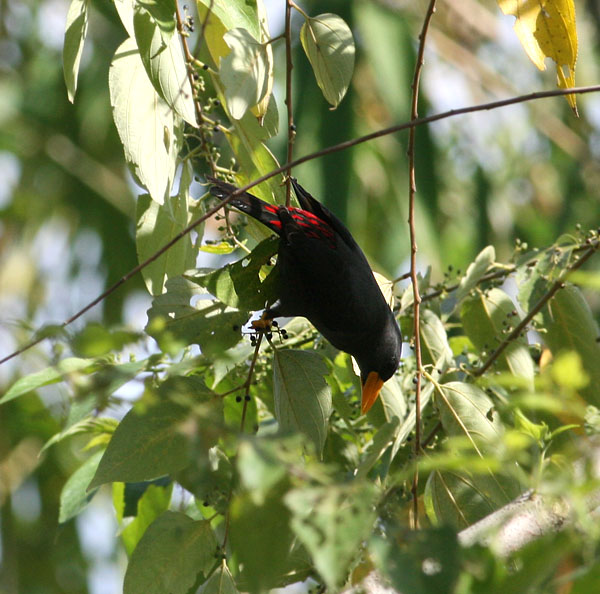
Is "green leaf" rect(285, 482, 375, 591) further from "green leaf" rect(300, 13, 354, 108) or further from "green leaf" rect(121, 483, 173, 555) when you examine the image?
"green leaf" rect(121, 483, 173, 555)

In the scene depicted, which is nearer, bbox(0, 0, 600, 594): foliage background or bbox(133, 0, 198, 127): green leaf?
bbox(133, 0, 198, 127): green leaf

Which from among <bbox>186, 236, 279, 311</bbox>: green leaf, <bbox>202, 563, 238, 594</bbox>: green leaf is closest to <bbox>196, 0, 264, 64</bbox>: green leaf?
<bbox>186, 236, 279, 311</bbox>: green leaf

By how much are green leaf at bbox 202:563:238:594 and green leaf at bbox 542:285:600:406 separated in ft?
3.66

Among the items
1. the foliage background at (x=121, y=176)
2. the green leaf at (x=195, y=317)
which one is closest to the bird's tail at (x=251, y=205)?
the green leaf at (x=195, y=317)

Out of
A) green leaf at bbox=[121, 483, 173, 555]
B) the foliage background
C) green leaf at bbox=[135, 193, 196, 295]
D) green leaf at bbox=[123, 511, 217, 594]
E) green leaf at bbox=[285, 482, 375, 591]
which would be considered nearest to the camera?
green leaf at bbox=[285, 482, 375, 591]

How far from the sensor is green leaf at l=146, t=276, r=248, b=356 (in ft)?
6.11

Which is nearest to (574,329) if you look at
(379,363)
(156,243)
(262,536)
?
(379,363)

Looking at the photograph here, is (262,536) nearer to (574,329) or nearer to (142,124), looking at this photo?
(142,124)

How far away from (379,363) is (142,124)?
0.96 m


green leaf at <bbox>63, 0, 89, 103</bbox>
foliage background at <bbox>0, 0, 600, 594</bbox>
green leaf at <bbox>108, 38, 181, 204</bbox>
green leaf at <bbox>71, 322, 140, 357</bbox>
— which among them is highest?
green leaf at <bbox>63, 0, 89, 103</bbox>

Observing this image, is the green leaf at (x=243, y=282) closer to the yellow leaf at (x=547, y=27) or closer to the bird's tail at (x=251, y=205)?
the bird's tail at (x=251, y=205)

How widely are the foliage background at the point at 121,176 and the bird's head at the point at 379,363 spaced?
334cm

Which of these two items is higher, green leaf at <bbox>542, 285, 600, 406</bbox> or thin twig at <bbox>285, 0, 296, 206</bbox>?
thin twig at <bbox>285, 0, 296, 206</bbox>

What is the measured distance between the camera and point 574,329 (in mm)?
2256
